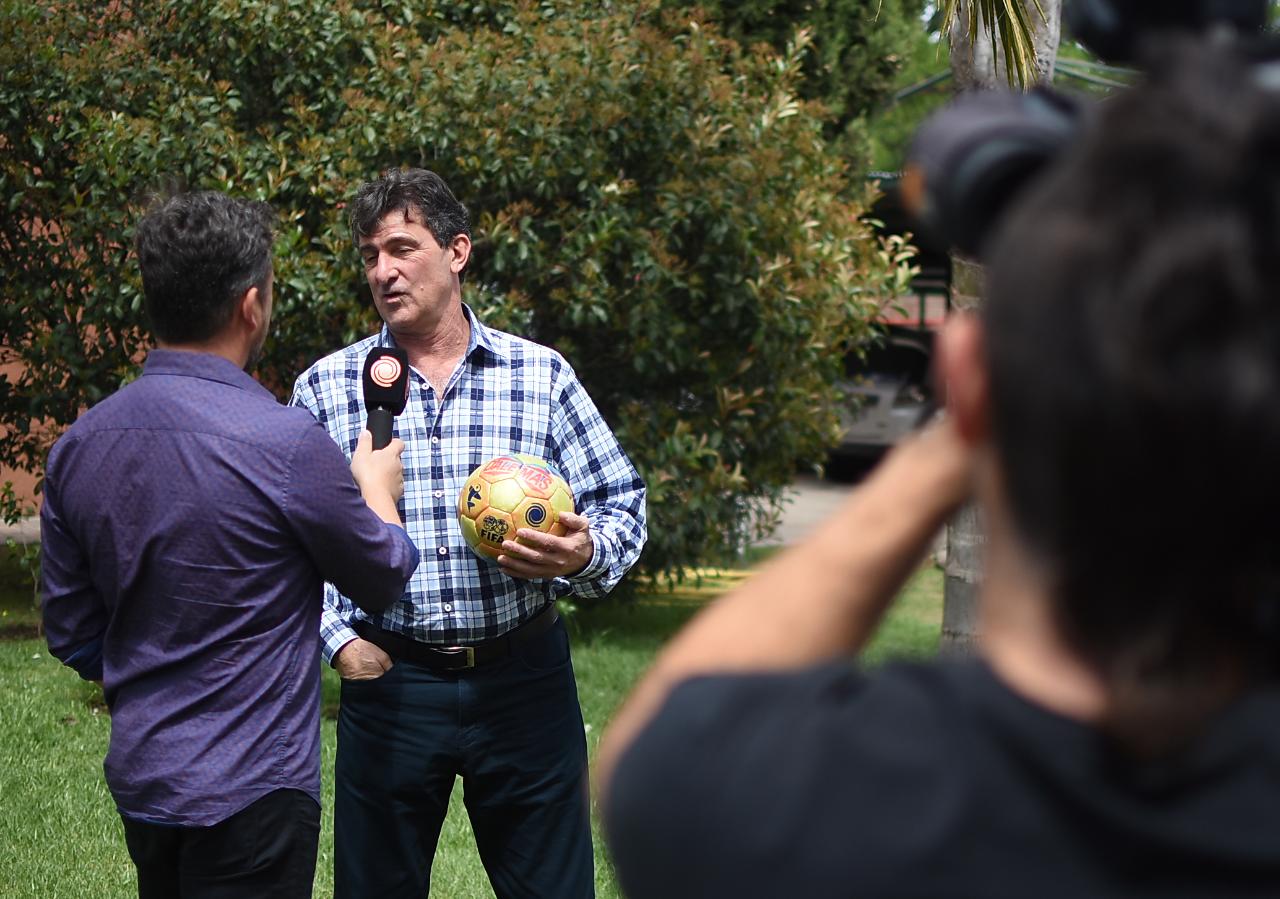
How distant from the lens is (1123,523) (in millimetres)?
1067

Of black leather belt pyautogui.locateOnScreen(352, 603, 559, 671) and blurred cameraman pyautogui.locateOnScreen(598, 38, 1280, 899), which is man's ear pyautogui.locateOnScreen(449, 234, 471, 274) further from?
blurred cameraman pyautogui.locateOnScreen(598, 38, 1280, 899)

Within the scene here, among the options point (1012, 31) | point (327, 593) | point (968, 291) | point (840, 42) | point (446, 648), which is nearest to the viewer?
point (446, 648)

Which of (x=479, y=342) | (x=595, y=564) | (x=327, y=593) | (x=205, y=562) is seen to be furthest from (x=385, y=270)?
(x=205, y=562)

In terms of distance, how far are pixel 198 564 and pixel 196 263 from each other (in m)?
0.62

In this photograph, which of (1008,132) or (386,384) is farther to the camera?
(386,384)

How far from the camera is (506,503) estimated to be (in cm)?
371

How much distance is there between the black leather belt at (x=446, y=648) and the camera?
3.90m

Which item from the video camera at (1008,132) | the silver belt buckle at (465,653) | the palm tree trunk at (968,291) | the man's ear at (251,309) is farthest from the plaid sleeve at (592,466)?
the video camera at (1008,132)

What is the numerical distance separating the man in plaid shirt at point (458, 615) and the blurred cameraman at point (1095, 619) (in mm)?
2573

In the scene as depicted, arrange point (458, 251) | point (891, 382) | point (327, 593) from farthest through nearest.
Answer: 1. point (891, 382)
2. point (458, 251)
3. point (327, 593)

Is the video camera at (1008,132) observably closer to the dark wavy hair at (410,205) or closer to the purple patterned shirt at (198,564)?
the purple patterned shirt at (198,564)

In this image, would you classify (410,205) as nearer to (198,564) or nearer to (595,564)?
(595,564)

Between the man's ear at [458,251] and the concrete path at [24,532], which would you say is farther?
the concrete path at [24,532]

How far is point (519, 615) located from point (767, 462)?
5583mm
